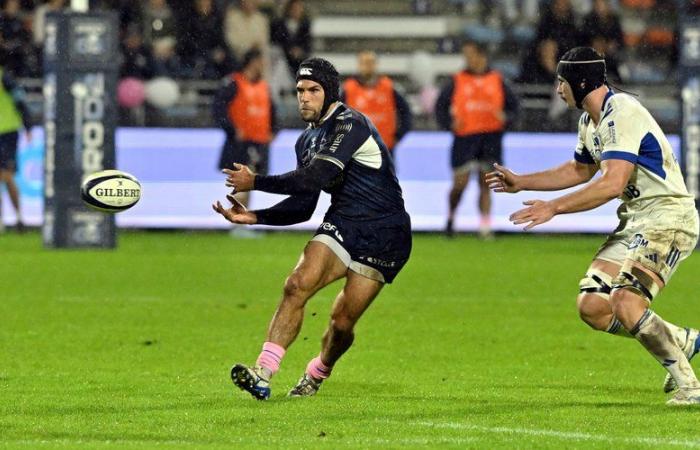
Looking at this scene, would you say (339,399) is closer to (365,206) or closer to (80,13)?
(365,206)

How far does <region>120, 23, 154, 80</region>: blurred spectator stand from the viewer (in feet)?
75.5

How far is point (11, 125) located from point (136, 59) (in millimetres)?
3123

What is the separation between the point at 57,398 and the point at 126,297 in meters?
5.65

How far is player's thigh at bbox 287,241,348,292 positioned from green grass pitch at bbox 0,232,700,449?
1.99 feet

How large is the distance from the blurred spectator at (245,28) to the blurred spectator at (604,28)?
460 centimetres

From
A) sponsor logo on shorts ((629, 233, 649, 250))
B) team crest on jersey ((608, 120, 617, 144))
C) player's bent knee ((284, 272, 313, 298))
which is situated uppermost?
team crest on jersey ((608, 120, 617, 144))

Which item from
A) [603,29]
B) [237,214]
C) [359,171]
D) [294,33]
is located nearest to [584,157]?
[359,171]

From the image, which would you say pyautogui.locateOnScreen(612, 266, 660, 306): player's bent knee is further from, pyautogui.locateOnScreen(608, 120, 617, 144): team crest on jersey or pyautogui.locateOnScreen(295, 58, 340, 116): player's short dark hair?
pyautogui.locateOnScreen(295, 58, 340, 116): player's short dark hair

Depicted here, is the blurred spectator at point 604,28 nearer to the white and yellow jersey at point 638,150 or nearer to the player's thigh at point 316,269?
the white and yellow jersey at point 638,150

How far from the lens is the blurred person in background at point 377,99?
2031cm

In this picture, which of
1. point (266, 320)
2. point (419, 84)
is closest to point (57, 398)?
point (266, 320)

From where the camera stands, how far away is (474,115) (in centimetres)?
2067

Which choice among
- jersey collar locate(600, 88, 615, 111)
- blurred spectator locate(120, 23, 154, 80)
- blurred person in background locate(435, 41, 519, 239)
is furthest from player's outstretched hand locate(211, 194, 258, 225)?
blurred spectator locate(120, 23, 154, 80)

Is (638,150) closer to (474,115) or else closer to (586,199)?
(586,199)
